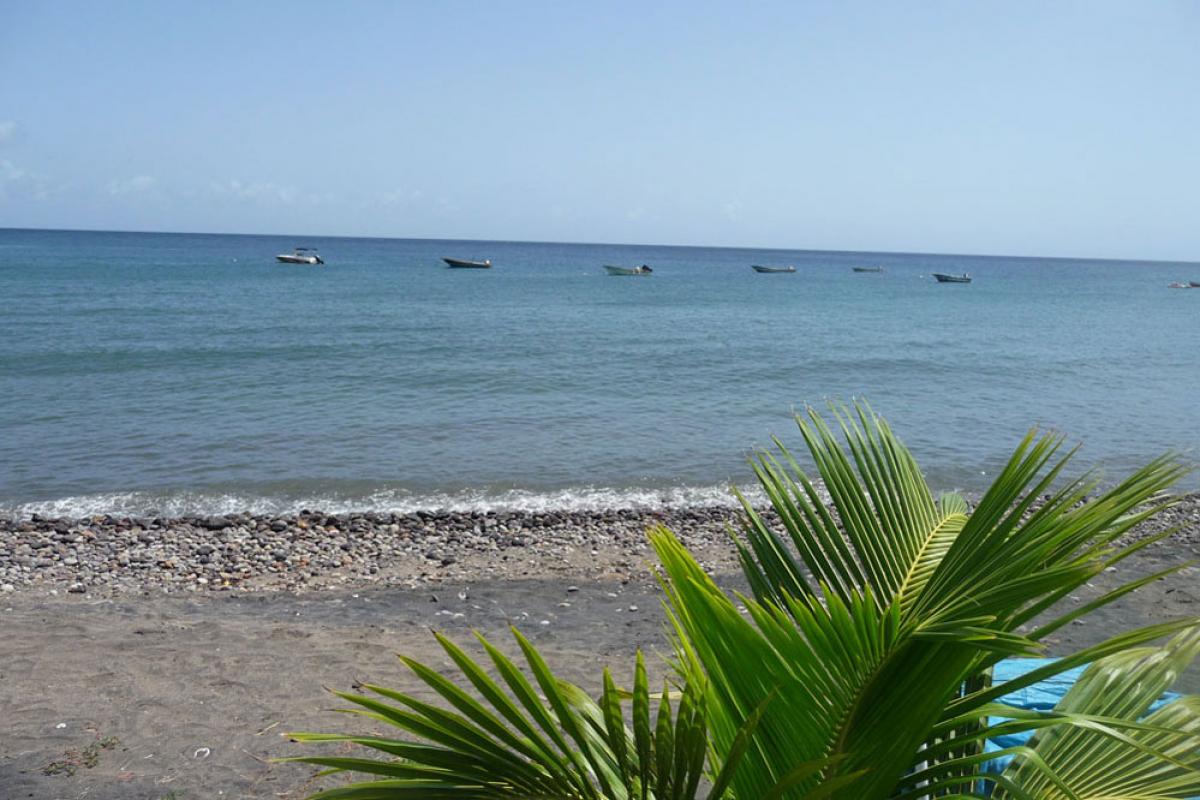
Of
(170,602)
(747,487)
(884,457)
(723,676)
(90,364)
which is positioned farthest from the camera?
(90,364)

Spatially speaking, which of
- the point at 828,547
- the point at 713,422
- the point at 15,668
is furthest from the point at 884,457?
the point at 713,422

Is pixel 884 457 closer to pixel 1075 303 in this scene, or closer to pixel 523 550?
pixel 523 550

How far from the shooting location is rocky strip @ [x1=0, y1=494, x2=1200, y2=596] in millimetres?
9227

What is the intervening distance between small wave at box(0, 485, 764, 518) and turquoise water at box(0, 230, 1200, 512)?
5 cm

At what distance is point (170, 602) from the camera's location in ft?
27.7

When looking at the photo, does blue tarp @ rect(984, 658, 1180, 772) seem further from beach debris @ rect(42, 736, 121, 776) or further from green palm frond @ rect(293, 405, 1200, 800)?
beach debris @ rect(42, 736, 121, 776)

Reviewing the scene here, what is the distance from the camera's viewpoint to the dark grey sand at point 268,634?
498 centimetres

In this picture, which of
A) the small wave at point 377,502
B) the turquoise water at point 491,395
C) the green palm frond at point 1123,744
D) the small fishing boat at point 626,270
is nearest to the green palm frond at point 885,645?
the green palm frond at point 1123,744

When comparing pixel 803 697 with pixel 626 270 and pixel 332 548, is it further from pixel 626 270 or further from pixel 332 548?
pixel 626 270

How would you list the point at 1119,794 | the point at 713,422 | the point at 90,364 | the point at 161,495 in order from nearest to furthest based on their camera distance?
the point at 1119,794 < the point at 161,495 < the point at 713,422 < the point at 90,364

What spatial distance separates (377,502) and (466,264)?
78329 mm

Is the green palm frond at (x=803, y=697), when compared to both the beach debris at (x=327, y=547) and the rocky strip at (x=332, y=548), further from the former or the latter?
the rocky strip at (x=332, y=548)

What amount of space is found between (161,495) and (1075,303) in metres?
65.1

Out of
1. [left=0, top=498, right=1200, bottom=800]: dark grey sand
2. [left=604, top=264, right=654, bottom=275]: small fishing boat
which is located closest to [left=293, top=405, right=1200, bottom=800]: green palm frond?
[left=0, top=498, right=1200, bottom=800]: dark grey sand
